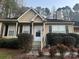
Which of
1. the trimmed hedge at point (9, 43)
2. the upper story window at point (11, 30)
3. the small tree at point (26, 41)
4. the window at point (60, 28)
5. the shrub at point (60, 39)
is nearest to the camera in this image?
the small tree at point (26, 41)

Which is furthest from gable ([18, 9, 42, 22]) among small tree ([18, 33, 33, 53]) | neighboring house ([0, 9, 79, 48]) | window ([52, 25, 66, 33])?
small tree ([18, 33, 33, 53])

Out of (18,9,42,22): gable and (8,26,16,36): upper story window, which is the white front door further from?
(8,26,16,36): upper story window

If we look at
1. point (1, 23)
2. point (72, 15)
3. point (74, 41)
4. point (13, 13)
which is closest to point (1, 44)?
point (1, 23)

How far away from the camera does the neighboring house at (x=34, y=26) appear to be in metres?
28.1

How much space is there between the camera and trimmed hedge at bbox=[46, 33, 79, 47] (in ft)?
80.0

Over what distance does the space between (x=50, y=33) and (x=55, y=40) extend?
6.83ft

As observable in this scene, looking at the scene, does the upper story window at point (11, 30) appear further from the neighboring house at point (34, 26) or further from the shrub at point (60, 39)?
the shrub at point (60, 39)

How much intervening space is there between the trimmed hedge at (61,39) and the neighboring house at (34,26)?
140 cm

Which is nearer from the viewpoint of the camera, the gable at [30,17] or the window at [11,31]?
the gable at [30,17]

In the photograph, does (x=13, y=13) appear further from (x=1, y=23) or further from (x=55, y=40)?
(x=55, y=40)

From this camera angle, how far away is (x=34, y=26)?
29188mm

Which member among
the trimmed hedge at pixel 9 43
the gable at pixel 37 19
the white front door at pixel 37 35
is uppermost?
the gable at pixel 37 19

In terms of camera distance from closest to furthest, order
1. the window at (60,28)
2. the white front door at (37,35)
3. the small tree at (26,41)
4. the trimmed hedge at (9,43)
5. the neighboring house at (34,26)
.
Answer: the small tree at (26,41) → the trimmed hedge at (9,43) → the white front door at (37,35) → the neighboring house at (34,26) → the window at (60,28)

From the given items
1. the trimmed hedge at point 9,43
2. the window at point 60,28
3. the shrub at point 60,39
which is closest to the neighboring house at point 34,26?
the window at point 60,28
